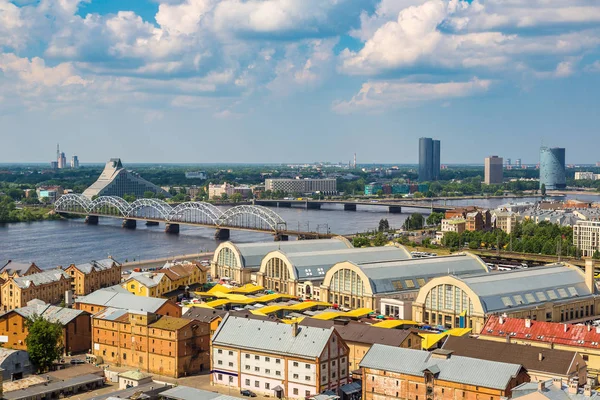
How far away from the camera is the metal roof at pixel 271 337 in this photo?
2522 cm

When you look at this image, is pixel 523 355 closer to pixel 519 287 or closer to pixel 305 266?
pixel 519 287

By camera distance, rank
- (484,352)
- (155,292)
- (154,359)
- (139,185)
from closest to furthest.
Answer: (484,352) < (154,359) < (155,292) < (139,185)

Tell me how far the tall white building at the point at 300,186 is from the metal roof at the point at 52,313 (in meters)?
130

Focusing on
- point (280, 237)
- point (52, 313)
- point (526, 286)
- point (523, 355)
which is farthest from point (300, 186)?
point (523, 355)

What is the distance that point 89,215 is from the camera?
10288 centimetres

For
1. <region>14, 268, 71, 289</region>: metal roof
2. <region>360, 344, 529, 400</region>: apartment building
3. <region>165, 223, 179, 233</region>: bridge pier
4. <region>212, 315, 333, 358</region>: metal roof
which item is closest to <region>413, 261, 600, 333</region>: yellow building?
<region>212, 315, 333, 358</region>: metal roof

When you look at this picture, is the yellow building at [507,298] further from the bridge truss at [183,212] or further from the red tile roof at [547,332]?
the bridge truss at [183,212]

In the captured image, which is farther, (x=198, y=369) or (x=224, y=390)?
(x=198, y=369)

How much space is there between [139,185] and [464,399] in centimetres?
12981

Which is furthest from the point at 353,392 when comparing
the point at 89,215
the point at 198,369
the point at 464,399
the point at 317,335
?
the point at 89,215

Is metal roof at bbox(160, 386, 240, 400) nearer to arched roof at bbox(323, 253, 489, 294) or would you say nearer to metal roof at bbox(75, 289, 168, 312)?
metal roof at bbox(75, 289, 168, 312)

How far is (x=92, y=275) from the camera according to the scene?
42.8 meters

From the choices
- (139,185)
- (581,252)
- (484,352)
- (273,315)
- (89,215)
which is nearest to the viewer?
(484,352)

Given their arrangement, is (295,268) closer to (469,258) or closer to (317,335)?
(469,258)
